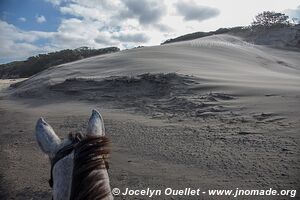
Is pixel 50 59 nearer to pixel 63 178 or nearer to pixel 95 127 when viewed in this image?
pixel 95 127

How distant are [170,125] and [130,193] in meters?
1.95

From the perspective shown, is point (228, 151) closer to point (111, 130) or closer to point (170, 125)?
point (170, 125)

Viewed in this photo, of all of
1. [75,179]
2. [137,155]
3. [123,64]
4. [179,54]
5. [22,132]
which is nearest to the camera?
[75,179]

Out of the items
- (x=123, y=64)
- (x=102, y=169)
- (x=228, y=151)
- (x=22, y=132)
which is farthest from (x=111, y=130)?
(x=123, y=64)

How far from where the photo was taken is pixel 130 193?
3.46 meters

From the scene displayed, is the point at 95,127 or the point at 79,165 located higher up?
the point at 95,127

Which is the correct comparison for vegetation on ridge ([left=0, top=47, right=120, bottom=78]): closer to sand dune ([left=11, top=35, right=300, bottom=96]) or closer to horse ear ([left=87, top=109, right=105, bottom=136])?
sand dune ([left=11, top=35, right=300, bottom=96])

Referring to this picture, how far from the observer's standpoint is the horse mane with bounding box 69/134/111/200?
5.51 ft

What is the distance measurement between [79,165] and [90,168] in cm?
5

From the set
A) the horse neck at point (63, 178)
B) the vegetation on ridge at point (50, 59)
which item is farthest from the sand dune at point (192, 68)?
the vegetation on ridge at point (50, 59)

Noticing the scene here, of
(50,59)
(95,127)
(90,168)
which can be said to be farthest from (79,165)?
(50,59)

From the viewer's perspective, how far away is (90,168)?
176 cm

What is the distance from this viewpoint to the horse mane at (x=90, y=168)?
1.68 meters

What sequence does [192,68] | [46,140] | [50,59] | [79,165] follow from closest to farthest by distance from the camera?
[79,165] → [46,140] → [192,68] → [50,59]
